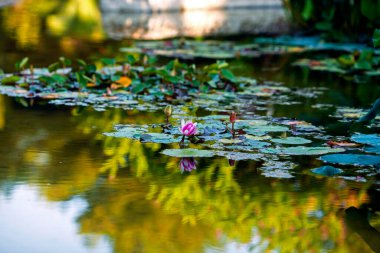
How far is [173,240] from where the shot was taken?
2928 mm

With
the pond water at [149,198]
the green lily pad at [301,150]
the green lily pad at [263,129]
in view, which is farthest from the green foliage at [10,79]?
the green lily pad at [301,150]

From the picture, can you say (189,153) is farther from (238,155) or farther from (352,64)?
(352,64)

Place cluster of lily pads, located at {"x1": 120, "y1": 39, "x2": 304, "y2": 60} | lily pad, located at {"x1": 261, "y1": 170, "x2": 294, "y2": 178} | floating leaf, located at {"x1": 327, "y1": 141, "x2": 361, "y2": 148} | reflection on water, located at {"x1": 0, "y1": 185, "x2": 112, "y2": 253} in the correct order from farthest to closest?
cluster of lily pads, located at {"x1": 120, "y1": 39, "x2": 304, "y2": 60}, floating leaf, located at {"x1": 327, "y1": 141, "x2": 361, "y2": 148}, lily pad, located at {"x1": 261, "y1": 170, "x2": 294, "y2": 178}, reflection on water, located at {"x1": 0, "y1": 185, "x2": 112, "y2": 253}

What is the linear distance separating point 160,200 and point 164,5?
9564mm

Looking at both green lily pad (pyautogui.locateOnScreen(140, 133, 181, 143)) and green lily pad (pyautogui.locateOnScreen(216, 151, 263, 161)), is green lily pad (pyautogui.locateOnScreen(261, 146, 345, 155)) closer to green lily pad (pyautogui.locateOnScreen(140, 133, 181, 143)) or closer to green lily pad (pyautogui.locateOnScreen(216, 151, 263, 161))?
green lily pad (pyautogui.locateOnScreen(216, 151, 263, 161))

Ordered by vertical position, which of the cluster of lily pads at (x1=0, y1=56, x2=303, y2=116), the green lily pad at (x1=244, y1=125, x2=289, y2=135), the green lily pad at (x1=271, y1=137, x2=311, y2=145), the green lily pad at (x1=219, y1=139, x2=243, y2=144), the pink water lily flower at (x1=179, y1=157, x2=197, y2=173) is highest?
the green lily pad at (x1=219, y1=139, x2=243, y2=144)

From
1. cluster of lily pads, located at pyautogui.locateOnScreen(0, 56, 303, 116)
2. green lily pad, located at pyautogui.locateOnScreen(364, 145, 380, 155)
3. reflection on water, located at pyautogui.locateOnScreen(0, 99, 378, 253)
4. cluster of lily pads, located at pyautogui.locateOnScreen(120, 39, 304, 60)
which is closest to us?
reflection on water, located at pyautogui.locateOnScreen(0, 99, 378, 253)

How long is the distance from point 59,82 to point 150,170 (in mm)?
2118

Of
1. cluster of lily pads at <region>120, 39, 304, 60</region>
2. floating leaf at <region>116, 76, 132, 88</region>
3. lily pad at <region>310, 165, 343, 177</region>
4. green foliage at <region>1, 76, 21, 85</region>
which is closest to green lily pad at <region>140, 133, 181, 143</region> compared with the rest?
lily pad at <region>310, 165, 343, 177</region>

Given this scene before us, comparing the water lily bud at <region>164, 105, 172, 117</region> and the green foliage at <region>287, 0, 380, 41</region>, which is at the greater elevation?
the water lily bud at <region>164, 105, 172, 117</region>

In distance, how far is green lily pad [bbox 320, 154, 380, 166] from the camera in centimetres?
389

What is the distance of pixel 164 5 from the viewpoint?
41.7 ft

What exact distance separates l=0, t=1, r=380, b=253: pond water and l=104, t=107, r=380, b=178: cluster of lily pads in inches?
2.0

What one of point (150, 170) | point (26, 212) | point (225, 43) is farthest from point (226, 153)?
point (225, 43)
